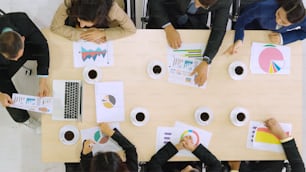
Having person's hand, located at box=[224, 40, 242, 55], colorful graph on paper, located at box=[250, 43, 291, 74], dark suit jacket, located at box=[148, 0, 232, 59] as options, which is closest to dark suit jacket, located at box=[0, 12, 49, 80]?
dark suit jacket, located at box=[148, 0, 232, 59]

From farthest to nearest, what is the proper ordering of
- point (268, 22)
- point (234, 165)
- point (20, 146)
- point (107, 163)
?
point (20, 146) < point (234, 165) < point (268, 22) < point (107, 163)

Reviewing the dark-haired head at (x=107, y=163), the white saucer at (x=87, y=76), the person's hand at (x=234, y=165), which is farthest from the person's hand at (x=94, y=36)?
the person's hand at (x=234, y=165)

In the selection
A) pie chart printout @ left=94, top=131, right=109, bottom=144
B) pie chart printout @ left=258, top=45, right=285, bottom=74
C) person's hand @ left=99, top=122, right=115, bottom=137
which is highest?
pie chart printout @ left=258, top=45, right=285, bottom=74

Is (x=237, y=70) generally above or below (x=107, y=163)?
above

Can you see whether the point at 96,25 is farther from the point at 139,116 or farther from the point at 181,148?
the point at 181,148

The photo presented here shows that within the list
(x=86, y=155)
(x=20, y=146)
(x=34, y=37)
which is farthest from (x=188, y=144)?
(x=20, y=146)

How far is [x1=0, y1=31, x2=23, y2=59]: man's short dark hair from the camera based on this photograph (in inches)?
55.5

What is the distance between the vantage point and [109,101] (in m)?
1.54

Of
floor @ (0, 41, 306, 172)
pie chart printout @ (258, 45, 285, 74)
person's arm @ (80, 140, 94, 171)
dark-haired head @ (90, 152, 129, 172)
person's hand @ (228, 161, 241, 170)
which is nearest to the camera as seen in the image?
dark-haired head @ (90, 152, 129, 172)

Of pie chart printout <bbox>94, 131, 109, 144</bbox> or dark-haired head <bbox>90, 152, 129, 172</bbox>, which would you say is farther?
pie chart printout <bbox>94, 131, 109, 144</bbox>

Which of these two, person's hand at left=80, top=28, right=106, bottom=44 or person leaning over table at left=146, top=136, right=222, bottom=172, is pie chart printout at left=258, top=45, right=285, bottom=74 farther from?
person's hand at left=80, top=28, right=106, bottom=44

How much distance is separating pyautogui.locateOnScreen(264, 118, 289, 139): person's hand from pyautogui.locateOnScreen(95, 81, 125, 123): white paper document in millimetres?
593

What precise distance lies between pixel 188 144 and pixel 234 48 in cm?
43

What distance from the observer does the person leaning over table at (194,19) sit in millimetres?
1559
